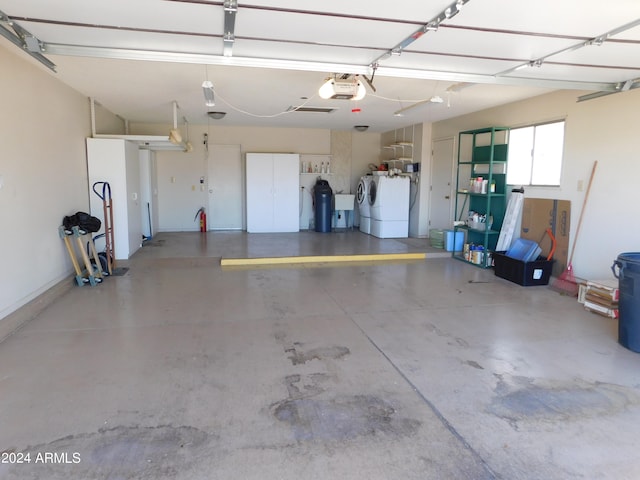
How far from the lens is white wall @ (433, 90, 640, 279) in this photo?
4832 mm

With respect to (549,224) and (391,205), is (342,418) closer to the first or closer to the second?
(549,224)

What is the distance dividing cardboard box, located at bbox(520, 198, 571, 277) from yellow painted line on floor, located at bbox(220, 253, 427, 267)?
186 centimetres

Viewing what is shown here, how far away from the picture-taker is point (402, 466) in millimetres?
2104

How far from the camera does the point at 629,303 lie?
140 inches

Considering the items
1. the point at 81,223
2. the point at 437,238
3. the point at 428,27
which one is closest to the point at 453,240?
the point at 437,238

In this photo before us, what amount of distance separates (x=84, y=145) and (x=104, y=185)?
2.58 ft

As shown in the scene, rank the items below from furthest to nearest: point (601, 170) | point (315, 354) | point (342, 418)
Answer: point (601, 170) < point (315, 354) < point (342, 418)

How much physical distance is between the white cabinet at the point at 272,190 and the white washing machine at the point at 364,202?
4.93 ft

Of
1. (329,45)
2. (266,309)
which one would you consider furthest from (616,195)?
(266,309)

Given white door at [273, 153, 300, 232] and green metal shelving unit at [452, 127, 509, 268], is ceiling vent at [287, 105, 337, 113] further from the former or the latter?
green metal shelving unit at [452, 127, 509, 268]

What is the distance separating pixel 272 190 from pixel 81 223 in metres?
4.79

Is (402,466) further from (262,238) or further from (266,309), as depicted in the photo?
(262,238)

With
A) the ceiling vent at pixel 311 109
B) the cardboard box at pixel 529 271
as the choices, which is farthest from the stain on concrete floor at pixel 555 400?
the ceiling vent at pixel 311 109

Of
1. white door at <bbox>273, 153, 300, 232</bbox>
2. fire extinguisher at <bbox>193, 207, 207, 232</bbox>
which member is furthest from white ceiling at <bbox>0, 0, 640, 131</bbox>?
fire extinguisher at <bbox>193, 207, 207, 232</bbox>
